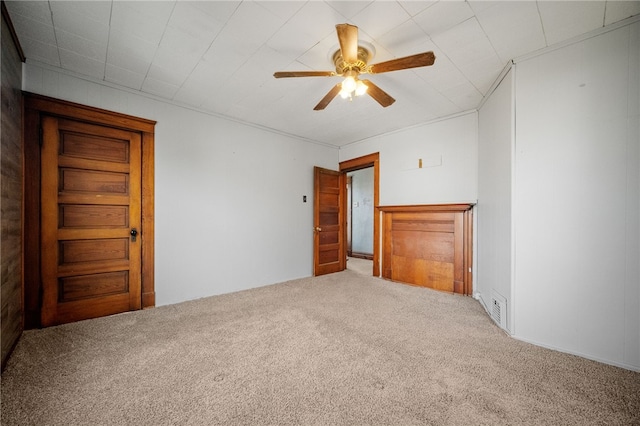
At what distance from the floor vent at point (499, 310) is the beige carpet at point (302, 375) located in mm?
99

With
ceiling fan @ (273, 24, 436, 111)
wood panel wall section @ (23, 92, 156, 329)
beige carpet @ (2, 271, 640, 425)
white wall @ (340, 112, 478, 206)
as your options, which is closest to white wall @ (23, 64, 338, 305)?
wood panel wall section @ (23, 92, 156, 329)

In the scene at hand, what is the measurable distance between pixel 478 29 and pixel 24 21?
364 cm

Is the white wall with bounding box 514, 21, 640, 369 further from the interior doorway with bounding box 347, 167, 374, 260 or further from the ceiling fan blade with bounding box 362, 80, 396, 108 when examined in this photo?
the interior doorway with bounding box 347, 167, 374, 260

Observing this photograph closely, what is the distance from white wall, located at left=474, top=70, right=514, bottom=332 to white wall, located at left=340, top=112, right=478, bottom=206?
0.17m

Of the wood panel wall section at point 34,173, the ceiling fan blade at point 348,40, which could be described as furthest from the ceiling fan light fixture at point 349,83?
the wood panel wall section at point 34,173

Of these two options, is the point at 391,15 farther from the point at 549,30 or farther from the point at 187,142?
the point at 187,142

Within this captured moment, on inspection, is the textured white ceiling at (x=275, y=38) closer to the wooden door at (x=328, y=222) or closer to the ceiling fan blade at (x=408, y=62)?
the ceiling fan blade at (x=408, y=62)

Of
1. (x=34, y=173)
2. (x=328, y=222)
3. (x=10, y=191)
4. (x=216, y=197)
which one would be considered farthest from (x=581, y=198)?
(x=34, y=173)

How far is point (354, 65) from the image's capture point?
204cm

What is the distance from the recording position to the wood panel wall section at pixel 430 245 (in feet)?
11.7

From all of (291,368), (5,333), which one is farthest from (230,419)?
(5,333)

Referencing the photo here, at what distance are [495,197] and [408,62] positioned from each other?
73.9 inches

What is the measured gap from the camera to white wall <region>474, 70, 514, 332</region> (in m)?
2.43

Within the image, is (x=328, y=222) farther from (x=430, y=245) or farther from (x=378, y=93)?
(x=378, y=93)
